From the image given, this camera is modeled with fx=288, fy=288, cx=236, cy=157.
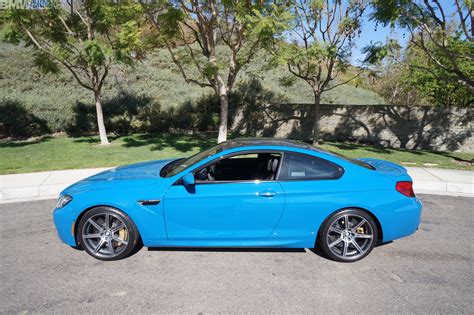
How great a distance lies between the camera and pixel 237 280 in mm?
3035

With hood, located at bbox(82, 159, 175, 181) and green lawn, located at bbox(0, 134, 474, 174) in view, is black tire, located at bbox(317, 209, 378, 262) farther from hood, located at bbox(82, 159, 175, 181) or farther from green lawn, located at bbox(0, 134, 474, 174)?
green lawn, located at bbox(0, 134, 474, 174)

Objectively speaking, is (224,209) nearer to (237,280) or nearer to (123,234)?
(237,280)

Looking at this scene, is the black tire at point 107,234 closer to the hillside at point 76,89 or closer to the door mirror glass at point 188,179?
the door mirror glass at point 188,179

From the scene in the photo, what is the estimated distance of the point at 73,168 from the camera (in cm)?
755

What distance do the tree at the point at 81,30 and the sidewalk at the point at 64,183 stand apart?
4.00 m

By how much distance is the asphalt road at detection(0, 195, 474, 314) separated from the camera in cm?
267

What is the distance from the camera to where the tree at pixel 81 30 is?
8.86 metres

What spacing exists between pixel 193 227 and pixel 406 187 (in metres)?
2.53

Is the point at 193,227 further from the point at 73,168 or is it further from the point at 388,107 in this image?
the point at 388,107

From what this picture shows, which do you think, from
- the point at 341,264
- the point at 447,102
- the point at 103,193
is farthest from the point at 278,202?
the point at 447,102

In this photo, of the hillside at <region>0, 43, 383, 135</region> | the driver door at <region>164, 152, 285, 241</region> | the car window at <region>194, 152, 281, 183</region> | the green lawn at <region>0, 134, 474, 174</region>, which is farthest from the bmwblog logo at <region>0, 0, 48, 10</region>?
the driver door at <region>164, 152, 285, 241</region>

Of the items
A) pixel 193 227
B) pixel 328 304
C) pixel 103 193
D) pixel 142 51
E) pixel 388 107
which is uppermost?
pixel 142 51

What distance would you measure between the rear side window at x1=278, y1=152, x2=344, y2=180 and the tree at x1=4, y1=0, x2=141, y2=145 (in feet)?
25.0

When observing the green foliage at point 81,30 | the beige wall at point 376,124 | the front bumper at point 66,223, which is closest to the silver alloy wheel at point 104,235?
the front bumper at point 66,223
